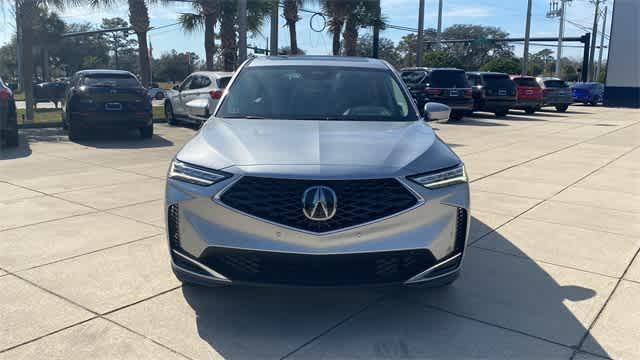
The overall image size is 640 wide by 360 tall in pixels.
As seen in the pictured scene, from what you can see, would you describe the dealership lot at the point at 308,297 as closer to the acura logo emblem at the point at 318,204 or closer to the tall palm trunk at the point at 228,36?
the acura logo emblem at the point at 318,204

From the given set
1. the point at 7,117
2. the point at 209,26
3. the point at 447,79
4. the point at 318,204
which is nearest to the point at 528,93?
the point at 447,79

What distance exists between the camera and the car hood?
10.9 feet

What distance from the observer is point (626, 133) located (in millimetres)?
18031

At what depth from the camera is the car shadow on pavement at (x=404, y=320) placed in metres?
3.34

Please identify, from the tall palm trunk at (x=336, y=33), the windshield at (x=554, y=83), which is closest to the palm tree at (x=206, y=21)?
the tall palm trunk at (x=336, y=33)

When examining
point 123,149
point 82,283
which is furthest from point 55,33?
point 82,283

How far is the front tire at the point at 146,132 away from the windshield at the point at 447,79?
10081mm

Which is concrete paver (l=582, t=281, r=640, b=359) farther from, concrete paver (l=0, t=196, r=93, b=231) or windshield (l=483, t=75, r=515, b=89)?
windshield (l=483, t=75, r=515, b=89)

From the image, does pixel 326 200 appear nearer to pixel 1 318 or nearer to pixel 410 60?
pixel 1 318

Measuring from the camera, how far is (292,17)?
96.9 feet

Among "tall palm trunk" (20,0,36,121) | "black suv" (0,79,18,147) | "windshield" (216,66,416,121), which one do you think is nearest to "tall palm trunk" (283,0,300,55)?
"tall palm trunk" (20,0,36,121)

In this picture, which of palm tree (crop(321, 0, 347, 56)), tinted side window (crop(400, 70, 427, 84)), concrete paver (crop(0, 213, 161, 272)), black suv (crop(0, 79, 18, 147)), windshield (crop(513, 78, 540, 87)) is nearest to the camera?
concrete paver (crop(0, 213, 161, 272))

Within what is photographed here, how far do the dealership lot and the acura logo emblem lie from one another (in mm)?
777

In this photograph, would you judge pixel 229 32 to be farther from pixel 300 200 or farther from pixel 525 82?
pixel 300 200
